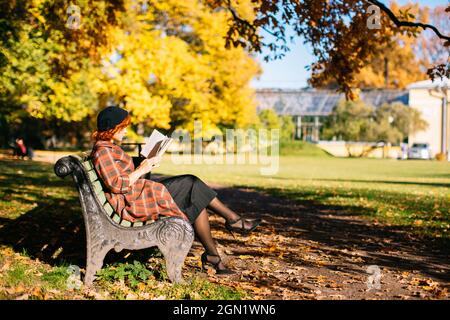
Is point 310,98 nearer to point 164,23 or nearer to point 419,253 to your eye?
point 164,23

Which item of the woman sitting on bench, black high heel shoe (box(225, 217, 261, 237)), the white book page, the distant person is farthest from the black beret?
the distant person

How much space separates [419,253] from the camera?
6.51 meters

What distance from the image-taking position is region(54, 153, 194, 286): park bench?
4.60 meters

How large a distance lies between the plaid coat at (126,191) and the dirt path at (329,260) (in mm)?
816

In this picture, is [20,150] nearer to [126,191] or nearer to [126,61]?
[126,61]

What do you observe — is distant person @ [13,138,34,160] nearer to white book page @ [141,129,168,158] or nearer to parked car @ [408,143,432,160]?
white book page @ [141,129,168,158]

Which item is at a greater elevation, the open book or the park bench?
the open book

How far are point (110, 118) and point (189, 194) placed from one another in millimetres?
996

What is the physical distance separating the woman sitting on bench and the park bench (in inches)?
4.8

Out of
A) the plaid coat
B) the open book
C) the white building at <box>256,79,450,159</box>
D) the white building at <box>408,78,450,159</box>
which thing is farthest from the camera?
the white building at <box>256,79,450,159</box>

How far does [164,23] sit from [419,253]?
974 inches

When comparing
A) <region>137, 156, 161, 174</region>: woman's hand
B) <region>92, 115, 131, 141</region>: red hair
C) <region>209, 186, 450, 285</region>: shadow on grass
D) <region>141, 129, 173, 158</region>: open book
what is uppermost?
<region>92, 115, 131, 141</region>: red hair
